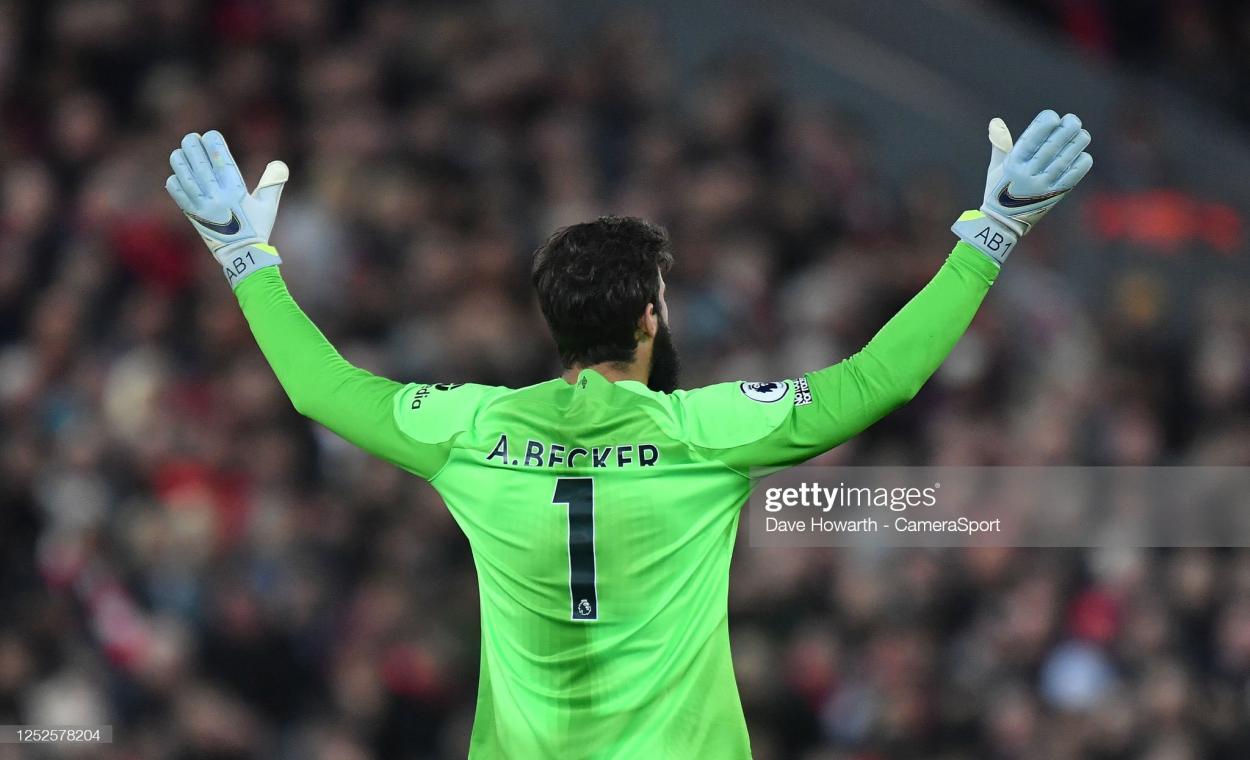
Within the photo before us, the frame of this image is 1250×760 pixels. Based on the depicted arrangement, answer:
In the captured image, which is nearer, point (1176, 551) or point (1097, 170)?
point (1176, 551)

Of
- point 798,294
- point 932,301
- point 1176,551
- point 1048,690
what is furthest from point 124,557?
point 932,301

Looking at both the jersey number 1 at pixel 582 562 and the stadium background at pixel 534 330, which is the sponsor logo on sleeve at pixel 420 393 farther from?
the stadium background at pixel 534 330

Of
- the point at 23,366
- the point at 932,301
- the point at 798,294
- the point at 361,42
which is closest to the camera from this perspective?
the point at 932,301

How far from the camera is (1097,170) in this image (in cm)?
1052

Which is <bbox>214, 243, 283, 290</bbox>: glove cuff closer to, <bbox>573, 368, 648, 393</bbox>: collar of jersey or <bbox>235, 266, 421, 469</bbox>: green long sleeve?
<bbox>235, 266, 421, 469</bbox>: green long sleeve

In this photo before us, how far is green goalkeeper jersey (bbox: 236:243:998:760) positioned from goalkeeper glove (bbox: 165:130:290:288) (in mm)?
316

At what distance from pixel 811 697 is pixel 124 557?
10.9 feet

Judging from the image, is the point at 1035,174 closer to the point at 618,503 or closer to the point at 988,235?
the point at 988,235

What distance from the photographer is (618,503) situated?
9.75 feet

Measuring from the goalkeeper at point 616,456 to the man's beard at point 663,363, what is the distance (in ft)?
0.09

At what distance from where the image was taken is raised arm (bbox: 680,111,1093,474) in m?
2.94

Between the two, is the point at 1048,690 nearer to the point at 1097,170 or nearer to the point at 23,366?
the point at 1097,170

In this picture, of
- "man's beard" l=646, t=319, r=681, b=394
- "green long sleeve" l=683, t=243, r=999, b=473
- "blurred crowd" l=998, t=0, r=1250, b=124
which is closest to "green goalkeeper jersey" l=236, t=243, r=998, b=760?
A: "green long sleeve" l=683, t=243, r=999, b=473

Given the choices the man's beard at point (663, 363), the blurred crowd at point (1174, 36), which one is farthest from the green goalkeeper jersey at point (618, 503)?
the blurred crowd at point (1174, 36)
